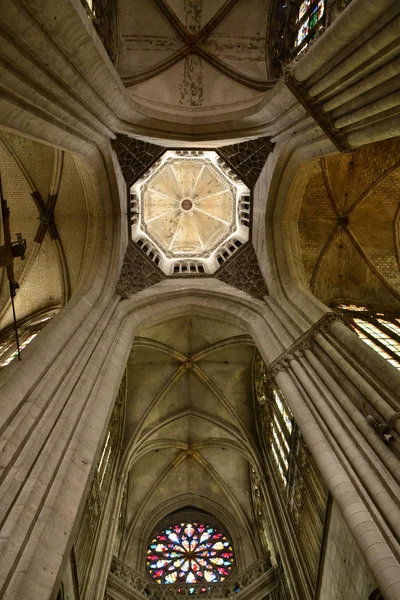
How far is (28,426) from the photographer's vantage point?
18.4 ft

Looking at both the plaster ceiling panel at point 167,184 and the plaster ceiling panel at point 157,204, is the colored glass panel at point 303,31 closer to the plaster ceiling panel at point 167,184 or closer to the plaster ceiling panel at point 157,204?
the plaster ceiling panel at point 167,184

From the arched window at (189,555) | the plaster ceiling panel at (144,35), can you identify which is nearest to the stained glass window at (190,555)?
the arched window at (189,555)

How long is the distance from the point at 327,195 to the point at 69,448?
1144 cm

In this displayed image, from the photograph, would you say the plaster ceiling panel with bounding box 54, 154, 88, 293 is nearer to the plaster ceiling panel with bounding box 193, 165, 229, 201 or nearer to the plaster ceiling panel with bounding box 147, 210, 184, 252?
the plaster ceiling panel with bounding box 147, 210, 184, 252

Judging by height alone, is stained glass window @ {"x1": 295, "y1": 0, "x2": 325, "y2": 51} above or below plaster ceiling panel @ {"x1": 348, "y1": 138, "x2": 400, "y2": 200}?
above

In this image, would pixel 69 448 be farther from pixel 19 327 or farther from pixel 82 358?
pixel 19 327

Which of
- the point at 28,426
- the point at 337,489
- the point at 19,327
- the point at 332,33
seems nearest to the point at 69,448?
the point at 28,426

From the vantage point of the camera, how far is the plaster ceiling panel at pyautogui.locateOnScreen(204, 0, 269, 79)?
14250mm

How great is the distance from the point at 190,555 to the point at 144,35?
16.4m

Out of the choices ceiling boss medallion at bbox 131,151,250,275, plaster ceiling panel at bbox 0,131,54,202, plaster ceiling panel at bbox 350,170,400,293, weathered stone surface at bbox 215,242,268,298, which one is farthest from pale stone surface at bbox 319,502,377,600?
plaster ceiling panel at bbox 0,131,54,202

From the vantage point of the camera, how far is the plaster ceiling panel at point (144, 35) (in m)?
14.2

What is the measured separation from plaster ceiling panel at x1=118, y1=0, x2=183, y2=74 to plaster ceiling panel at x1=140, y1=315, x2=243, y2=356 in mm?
8279

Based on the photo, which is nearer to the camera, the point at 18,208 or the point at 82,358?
the point at 82,358

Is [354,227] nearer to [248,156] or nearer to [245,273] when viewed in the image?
[245,273]
